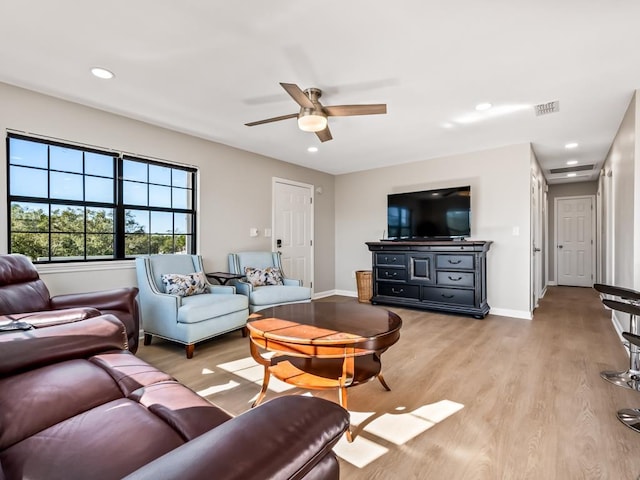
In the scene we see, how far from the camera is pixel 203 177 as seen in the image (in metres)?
4.28

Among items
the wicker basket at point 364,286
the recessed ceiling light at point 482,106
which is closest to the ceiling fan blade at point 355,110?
the recessed ceiling light at point 482,106

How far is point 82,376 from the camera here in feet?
4.43

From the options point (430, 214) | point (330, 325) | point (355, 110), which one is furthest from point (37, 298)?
point (430, 214)

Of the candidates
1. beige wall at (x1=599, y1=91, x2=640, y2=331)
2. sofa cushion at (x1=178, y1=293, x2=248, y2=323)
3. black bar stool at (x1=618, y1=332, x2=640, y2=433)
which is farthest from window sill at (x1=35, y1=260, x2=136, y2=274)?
beige wall at (x1=599, y1=91, x2=640, y2=331)

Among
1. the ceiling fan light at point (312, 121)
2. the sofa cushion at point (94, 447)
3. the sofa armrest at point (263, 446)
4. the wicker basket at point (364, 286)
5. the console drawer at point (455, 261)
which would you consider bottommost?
the wicker basket at point (364, 286)

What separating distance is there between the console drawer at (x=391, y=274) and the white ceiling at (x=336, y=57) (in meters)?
2.19

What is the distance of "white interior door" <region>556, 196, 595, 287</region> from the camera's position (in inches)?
287

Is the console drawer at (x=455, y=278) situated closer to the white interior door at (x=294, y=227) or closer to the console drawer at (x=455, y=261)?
the console drawer at (x=455, y=261)

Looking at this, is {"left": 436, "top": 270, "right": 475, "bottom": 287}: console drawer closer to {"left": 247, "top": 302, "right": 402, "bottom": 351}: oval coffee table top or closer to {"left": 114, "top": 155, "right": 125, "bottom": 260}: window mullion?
{"left": 247, "top": 302, "right": 402, "bottom": 351}: oval coffee table top

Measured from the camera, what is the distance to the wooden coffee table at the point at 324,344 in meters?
1.88

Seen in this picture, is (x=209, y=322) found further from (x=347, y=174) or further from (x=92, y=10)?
(x=347, y=174)

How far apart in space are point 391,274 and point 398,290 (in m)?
0.27

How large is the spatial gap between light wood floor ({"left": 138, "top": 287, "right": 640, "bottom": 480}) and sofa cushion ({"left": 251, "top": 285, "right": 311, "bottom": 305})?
0.49 m

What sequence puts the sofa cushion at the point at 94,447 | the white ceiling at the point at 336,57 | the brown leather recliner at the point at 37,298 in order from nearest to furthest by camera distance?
the sofa cushion at the point at 94,447
the white ceiling at the point at 336,57
the brown leather recliner at the point at 37,298
